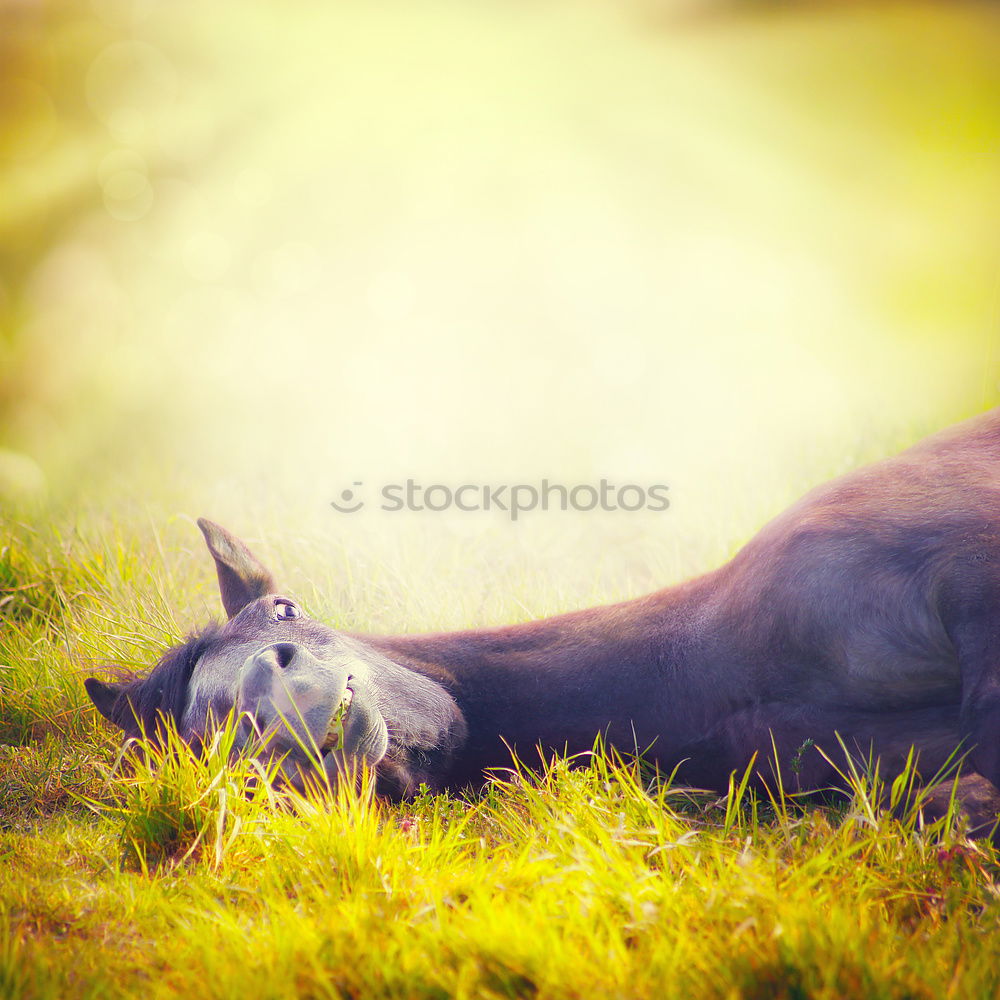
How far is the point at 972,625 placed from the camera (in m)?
2.22

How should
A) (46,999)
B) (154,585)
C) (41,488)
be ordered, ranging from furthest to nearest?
(41,488) < (154,585) < (46,999)

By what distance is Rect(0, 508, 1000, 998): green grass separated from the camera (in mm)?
1610

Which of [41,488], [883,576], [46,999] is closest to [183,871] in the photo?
[46,999]

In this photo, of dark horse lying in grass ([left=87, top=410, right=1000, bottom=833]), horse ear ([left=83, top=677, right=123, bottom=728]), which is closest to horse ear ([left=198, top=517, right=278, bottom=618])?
dark horse lying in grass ([left=87, top=410, right=1000, bottom=833])

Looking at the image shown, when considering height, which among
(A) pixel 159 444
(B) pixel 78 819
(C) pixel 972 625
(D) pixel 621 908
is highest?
(A) pixel 159 444

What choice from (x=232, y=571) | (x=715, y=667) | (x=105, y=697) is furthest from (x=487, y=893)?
(x=105, y=697)

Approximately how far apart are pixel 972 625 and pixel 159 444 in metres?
5.60

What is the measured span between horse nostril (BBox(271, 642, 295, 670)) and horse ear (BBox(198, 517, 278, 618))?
1.74 ft

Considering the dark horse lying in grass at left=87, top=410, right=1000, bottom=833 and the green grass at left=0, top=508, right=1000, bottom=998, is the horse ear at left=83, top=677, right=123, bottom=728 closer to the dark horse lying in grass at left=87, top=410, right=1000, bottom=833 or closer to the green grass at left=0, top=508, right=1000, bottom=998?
the dark horse lying in grass at left=87, top=410, right=1000, bottom=833

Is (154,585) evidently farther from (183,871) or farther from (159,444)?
(183,871)

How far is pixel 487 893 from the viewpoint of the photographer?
190 centimetres

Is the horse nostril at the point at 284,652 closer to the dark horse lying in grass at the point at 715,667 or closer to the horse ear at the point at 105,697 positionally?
the dark horse lying in grass at the point at 715,667

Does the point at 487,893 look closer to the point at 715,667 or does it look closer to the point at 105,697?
the point at 715,667

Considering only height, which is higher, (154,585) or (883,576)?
(883,576)
